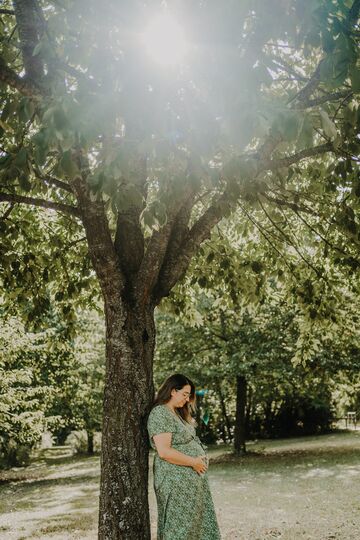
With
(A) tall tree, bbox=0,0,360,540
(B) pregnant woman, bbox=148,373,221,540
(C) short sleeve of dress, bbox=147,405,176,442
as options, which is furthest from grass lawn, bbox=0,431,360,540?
(A) tall tree, bbox=0,0,360,540

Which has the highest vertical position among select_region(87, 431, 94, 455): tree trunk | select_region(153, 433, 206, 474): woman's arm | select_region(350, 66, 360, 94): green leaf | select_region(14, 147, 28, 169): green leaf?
select_region(350, 66, 360, 94): green leaf

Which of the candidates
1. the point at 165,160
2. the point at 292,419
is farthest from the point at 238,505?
the point at 292,419

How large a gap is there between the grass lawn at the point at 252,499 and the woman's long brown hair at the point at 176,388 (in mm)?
4351

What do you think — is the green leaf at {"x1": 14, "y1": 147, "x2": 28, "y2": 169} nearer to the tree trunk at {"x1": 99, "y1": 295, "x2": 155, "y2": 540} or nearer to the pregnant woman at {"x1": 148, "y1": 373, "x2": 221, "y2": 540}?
the tree trunk at {"x1": 99, "y1": 295, "x2": 155, "y2": 540}

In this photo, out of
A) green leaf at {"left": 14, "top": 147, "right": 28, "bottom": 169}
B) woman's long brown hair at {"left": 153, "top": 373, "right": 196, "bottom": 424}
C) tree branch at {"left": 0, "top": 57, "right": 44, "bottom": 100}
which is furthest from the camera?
woman's long brown hair at {"left": 153, "top": 373, "right": 196, "bottom": 424}

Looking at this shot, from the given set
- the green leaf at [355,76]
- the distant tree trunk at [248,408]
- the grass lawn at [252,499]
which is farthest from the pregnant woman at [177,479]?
the distant tree trunk at [248,408]

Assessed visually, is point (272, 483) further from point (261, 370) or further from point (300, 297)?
point (300, 297)

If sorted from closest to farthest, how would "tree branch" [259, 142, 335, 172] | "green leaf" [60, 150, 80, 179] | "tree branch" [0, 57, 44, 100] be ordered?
"green leaf" [60, 150, 80, 179] < "tree branch" [0, 57, 44, 100] < "tree branch" [259, 142, 335, 172]

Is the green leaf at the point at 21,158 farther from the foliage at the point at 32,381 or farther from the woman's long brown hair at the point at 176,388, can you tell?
the foliage at the point at 32,381

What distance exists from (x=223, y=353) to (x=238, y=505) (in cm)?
899

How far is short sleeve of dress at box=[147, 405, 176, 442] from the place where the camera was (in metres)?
4.36

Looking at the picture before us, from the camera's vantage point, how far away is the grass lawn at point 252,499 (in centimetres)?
884

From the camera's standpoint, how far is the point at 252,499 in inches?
468

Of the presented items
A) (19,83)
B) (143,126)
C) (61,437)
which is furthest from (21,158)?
(61,437)
